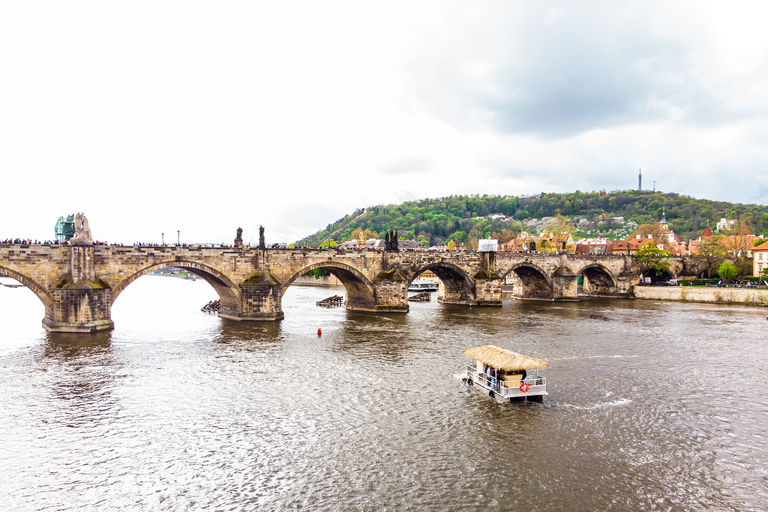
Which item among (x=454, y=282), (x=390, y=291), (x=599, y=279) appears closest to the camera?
(x=390, y=291)

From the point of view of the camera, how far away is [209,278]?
37750 mm

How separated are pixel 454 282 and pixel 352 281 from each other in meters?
15.2

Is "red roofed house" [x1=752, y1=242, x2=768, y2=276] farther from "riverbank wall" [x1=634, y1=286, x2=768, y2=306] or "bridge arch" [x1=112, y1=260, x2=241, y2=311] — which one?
"bridge arch" [x1=112, y1=260, x2=241, y2=311]

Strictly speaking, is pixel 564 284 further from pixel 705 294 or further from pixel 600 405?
pixel 600 405

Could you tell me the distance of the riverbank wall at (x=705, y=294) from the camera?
53.1 metres

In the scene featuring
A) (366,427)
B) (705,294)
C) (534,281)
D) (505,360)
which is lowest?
(366,427)

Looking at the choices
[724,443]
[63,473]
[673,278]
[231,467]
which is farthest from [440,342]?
[673,278]

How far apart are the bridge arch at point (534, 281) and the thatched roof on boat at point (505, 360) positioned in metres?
39.6

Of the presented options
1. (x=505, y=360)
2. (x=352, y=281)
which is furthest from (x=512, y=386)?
(x=352, y=281)

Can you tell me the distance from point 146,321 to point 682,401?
37705 mm

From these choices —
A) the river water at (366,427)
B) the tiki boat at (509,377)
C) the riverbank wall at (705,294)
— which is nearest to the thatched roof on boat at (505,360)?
the tiki boat at (509,377)

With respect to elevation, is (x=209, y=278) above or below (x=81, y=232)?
below

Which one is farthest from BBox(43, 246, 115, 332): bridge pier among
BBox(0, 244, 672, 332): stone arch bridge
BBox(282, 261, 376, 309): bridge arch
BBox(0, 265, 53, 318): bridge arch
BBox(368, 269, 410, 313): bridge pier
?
BBox(368, 269, 410, 313): bridge pier

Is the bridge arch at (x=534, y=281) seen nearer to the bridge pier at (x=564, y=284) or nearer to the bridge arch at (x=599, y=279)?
the bridge pier at (x=564, y=284)
